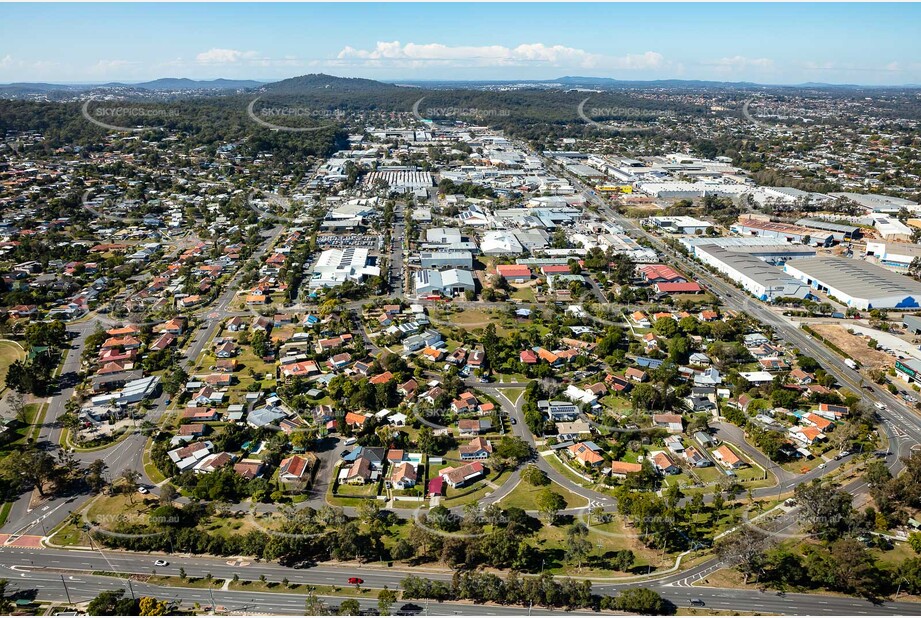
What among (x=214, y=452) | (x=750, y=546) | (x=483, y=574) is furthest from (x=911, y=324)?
(x=214, y=452)

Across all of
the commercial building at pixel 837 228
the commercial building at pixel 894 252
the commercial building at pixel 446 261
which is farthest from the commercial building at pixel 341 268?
the commercial building at pixel 837 228

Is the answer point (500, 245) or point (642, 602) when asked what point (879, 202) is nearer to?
point (500, 245)

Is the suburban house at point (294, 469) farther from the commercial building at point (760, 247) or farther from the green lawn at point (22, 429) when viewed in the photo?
the commercial building at point (760, 247)

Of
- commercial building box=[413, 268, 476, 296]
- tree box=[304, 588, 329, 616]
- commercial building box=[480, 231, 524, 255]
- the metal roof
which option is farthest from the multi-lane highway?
commercial building box=[480, 231, 524, 255]

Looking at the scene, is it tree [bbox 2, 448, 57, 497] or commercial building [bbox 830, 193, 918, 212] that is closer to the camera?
tree [bbox 2, 448, 57, 497]

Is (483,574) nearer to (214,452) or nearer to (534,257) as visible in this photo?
(214,452)

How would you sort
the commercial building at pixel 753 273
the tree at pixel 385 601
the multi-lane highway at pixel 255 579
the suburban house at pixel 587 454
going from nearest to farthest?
the tree at pixel 385 601 → the multi-lane highway at pixel 255 579 → the suburban house at pixel 587 454 → the commercial building at pixel 753 273

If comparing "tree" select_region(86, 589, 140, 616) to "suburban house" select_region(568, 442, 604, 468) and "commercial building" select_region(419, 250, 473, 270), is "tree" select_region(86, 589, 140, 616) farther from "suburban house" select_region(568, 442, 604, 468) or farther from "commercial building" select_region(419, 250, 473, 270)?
"commercial building" select_region(419, 250, 473, 270)
